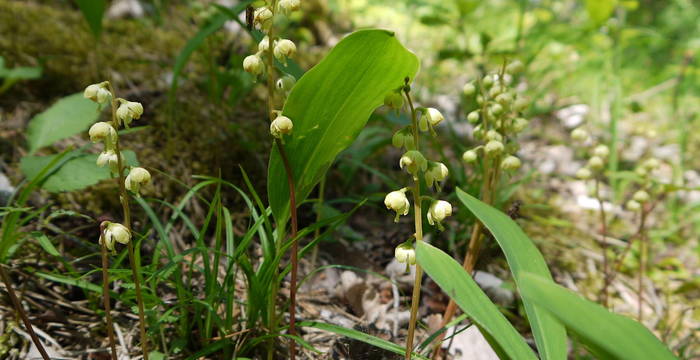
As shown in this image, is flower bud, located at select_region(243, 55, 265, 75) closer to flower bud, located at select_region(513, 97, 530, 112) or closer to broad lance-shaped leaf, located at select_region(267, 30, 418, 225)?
broad lance-shaped leaf, located at select_region(267, 30, 418, 225)

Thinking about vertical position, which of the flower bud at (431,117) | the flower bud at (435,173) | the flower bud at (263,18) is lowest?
the flower bud at (435,173)

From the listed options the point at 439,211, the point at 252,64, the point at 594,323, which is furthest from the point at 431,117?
the point at 594,323

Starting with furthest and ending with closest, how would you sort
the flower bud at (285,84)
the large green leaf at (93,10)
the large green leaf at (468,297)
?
the large green leaf at (93,10) → the flower bud at (285,84) → the large green leaf at (468,297)

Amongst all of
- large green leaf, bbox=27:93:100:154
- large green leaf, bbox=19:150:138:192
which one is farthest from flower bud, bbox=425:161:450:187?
large green leaf, bbox=27:93:100:154

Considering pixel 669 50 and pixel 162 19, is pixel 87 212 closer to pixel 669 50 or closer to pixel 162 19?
pixel 162 19

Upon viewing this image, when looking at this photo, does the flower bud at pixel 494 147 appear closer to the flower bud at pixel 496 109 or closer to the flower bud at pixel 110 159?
the flower bud at pixel 496 109

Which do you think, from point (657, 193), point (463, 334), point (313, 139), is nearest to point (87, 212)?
point (313, 139)

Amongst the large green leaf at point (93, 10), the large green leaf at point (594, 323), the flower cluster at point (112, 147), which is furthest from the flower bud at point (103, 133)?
the large green leaf at point (93, 10)
